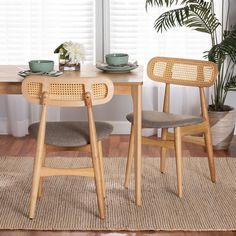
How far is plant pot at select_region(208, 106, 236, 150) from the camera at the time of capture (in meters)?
4.56

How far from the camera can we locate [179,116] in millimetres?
3662

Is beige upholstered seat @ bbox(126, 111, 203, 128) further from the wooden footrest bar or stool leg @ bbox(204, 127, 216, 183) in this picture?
the wooden footrest bar

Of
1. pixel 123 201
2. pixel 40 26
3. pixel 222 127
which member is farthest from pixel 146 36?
pixel 123 201

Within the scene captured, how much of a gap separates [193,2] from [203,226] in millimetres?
1883

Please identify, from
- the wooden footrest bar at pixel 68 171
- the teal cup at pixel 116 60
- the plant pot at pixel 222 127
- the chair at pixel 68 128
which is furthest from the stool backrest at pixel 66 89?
the plant pot at pixel 222 127

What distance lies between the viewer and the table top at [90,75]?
128 inches

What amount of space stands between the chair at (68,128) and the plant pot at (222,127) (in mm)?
1411

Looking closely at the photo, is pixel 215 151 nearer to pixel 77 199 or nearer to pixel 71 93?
pixel 77 199

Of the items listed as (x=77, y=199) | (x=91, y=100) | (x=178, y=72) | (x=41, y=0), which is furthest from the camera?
(x=41, y=0)

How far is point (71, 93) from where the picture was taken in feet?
10.1

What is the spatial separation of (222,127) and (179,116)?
1.02m

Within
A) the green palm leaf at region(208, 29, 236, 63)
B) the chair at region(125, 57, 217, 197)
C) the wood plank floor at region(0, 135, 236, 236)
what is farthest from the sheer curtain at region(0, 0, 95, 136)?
the chair at region(125, 57, 217, 197)

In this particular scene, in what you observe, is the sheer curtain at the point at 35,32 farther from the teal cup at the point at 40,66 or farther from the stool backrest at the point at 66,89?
the stool backrest at the point at 66,89

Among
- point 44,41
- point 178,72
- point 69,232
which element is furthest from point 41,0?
point 69,232
